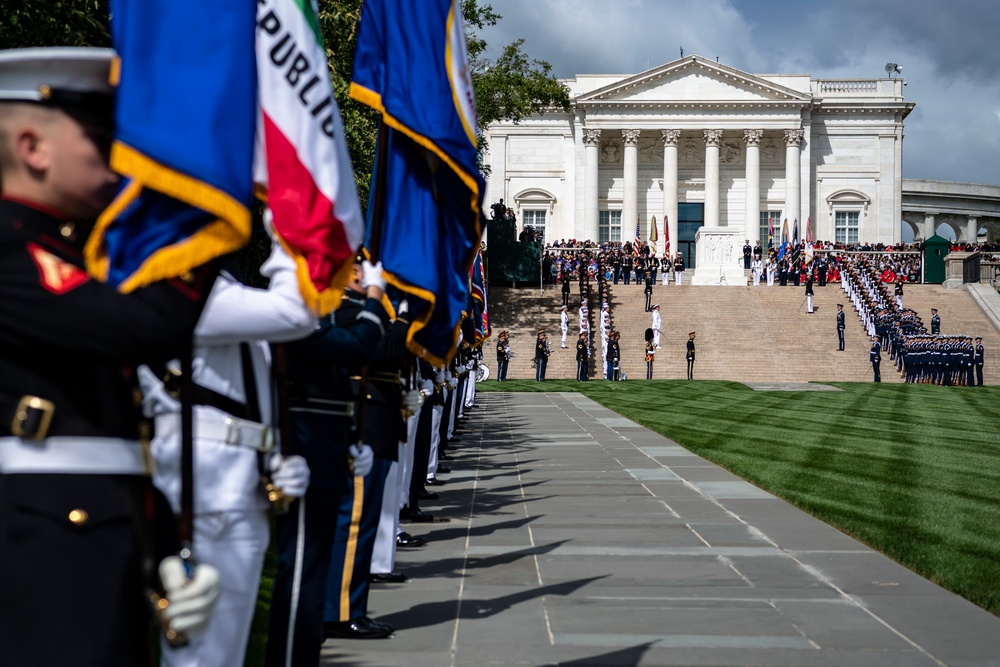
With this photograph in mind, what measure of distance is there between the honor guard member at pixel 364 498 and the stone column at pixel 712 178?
69.7 m

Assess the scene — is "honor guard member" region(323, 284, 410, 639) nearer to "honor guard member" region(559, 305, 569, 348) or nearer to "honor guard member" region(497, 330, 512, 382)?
"honor guard member" region(497, 330, 512, 382)

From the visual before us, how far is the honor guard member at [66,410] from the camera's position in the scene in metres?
2.35

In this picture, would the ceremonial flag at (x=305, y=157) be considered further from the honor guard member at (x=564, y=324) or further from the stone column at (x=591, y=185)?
the stone column at (x=591, y=185)

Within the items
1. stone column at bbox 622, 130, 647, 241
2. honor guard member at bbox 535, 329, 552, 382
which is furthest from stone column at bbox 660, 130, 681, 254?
honor guard member at bbox 535, 329, 552, 382

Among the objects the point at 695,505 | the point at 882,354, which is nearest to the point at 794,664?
the point at 695,505

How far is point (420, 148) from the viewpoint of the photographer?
6.50m

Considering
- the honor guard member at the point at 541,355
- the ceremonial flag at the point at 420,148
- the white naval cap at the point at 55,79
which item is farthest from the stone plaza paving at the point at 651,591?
the honor guard member at the point at 541,355

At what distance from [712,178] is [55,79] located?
7398 cm

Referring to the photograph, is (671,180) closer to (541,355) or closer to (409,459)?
(541,355)

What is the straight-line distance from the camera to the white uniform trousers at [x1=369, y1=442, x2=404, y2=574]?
697cm

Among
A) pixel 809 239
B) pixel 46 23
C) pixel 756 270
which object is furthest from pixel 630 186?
pixel 46 23

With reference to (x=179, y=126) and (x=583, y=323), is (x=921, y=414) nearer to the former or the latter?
(x=583, y=323)

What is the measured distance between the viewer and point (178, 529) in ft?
8.91

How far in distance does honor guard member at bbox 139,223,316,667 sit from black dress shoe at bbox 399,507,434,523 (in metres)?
6.73
